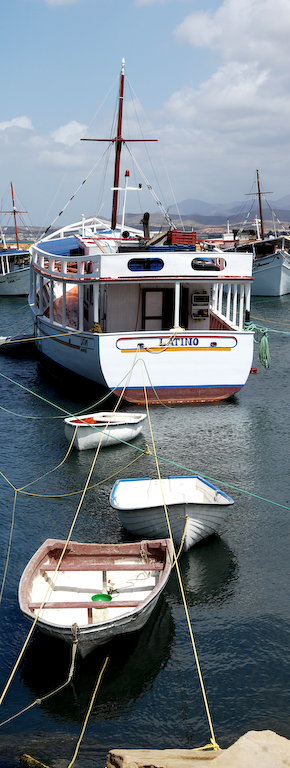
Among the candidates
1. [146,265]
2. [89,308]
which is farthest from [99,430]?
[89,308]

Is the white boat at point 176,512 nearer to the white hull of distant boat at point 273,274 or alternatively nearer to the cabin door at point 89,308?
the cabin door at point 89,308

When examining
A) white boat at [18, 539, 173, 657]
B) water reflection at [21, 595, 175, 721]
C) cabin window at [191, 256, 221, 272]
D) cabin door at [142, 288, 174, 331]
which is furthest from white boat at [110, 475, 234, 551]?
cabin door at [142, 288, 174, 331]

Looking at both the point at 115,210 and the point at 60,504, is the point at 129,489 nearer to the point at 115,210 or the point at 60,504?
the point at 60,504

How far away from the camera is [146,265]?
760 inches

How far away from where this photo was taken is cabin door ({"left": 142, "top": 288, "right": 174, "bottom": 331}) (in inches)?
841

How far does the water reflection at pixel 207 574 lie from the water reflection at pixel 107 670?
0.87m

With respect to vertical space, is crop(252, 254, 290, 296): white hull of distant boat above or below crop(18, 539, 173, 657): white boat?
above

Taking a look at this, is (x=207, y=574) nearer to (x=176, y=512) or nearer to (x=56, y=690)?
(x=176, y=512)

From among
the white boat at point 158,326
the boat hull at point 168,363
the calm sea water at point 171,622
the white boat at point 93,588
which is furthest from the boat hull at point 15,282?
the white boat at point 93,588

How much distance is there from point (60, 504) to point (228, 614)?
4961 millimetres

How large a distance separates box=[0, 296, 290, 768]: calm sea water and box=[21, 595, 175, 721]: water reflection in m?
0.02

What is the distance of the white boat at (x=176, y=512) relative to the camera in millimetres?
10742

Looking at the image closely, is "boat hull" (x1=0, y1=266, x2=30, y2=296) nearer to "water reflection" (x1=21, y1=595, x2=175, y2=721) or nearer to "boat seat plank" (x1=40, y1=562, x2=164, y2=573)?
"boat seat plank" (x1=40, y1=562, x2=164, y2=573)

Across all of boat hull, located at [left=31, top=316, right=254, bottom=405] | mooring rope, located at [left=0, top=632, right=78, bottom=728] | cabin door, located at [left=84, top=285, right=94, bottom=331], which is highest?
cabin door, located at [left=84, top=285, right=94, bottom=331]
